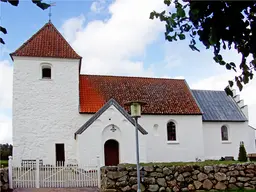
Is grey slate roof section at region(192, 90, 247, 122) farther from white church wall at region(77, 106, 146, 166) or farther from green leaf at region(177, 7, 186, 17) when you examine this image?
green leaf at region(177, 7, 186, 17)

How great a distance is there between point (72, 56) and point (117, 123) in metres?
5.62

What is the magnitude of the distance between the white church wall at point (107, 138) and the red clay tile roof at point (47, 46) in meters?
5.07

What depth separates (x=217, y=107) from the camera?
2753cm

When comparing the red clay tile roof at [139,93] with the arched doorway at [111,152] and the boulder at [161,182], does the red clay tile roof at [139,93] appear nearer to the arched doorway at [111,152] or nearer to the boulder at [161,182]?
the arched doorway at [111,152]

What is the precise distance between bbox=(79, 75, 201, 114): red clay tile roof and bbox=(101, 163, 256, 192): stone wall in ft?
36.2

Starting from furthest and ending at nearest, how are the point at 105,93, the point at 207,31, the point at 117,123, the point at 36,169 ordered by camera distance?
1. the point at 105,93
2. the point at 117,123
3. the point at 36,169
4. the point at 207,31

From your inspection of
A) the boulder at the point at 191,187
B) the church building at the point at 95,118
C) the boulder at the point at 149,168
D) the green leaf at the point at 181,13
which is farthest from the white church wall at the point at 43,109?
the green leaf at the point at 181,13

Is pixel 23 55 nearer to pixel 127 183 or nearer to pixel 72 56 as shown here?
pixel 72 56

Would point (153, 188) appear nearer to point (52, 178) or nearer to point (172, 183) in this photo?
point (172, 183)

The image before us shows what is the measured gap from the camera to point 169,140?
24438 millimetres

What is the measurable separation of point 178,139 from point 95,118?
7214mm

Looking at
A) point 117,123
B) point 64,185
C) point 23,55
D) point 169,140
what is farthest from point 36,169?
point 169,140

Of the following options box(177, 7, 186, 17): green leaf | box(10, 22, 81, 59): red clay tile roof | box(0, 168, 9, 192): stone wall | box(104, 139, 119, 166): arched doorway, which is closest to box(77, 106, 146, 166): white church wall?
box(104, 139, 119, 166): arched doorway

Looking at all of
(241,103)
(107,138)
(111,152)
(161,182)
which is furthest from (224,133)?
(161,182)
